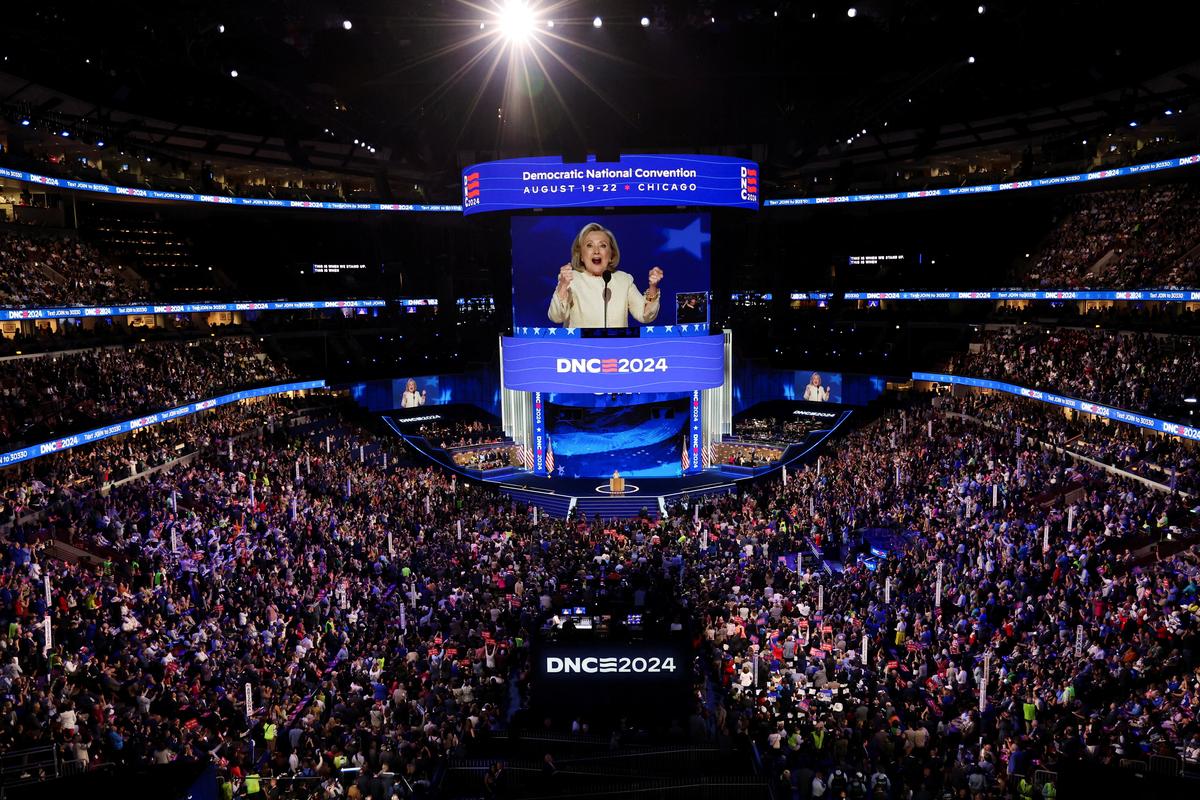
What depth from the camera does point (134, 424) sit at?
31984 mm

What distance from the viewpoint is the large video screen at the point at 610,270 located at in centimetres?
4112

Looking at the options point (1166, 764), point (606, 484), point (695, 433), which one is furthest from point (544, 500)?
point (1166, 764)

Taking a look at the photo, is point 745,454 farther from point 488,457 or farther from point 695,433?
point 488,457

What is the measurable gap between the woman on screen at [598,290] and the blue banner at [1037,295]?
42.6 feet

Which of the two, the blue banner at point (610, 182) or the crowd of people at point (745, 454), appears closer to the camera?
the blue banner at point (610, 182)

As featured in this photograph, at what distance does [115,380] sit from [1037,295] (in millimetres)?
35079

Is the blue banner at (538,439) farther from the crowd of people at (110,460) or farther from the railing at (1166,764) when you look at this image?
the railing at (1166,764)

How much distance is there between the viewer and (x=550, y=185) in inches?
1564

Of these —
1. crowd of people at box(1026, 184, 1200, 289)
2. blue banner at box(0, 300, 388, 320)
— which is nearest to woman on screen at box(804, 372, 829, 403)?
crowd of people at box(1026, 184, 1200, 289)

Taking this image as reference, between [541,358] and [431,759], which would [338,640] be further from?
[541,358]

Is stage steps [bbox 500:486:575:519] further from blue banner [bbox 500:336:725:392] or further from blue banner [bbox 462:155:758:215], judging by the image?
blue banner [bbox 462:155:758:215]

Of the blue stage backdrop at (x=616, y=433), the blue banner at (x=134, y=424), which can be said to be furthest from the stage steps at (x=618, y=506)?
the blue banner at (x=134, y=424)

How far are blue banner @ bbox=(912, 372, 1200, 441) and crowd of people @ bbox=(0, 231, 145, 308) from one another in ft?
110

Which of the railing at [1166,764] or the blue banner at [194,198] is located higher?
the blue banner at [194,198]
